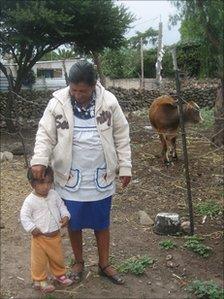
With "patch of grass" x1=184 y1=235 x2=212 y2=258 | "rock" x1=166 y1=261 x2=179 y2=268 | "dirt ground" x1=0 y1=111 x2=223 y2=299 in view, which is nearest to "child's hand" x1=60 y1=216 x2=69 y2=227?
"dirt ground" x1=0 y1=111 x2=223 y2=299

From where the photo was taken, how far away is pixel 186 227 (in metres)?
5.34

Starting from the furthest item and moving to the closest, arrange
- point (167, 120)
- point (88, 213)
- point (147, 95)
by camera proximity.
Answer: point (147, 95), point (167, 120), point (88, 213)

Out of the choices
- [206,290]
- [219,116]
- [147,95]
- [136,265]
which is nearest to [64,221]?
[136,265]

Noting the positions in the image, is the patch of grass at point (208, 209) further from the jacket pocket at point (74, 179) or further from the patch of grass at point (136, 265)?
the jacket pocket at point (74, 179)

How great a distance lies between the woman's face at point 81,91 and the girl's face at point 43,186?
60 cm

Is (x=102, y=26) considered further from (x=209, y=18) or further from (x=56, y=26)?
(x=209, y=18)

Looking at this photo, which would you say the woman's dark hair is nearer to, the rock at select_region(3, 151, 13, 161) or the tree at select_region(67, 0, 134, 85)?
the rock at select_region(3, 151, 13, 161)

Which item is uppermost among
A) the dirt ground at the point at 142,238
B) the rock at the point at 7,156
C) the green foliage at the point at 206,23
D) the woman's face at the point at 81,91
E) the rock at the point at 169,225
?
the green foliage at the point at 206,23

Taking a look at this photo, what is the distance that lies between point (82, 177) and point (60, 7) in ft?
34.5

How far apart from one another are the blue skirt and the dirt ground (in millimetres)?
593

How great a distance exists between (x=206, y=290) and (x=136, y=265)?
679 mm

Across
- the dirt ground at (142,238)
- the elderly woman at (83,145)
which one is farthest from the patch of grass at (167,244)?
the elderly woman at (83,145)

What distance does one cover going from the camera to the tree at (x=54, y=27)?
1272cm

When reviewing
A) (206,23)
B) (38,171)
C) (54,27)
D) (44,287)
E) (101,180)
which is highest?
(54,27)
